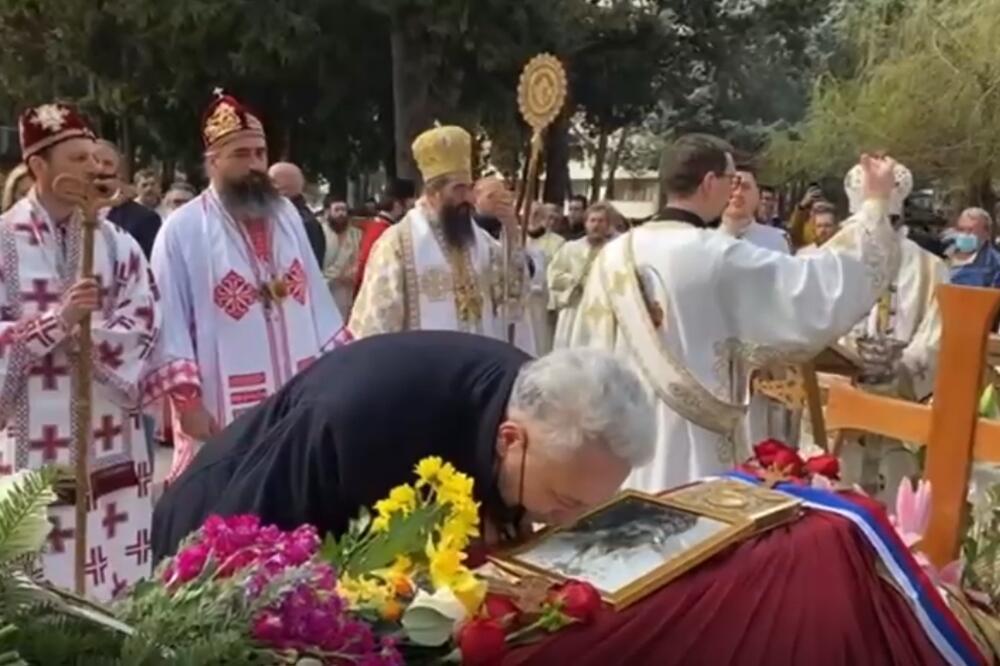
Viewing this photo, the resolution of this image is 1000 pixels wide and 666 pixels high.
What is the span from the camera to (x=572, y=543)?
245 centimetres

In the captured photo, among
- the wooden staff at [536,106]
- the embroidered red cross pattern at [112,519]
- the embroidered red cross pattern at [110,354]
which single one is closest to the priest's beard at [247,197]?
the embroidered red cross pattern at [110,354]

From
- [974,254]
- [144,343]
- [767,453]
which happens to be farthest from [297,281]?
[974,254]

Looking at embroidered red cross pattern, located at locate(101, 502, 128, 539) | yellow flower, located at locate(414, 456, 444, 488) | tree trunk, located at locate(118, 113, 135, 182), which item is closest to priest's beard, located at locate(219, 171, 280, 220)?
embroidered red cross pattern, located at locate(101, 502, 128, 539)

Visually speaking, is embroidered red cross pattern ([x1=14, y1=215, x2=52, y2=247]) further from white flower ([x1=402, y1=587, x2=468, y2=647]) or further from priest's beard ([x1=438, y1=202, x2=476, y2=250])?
white flower ([x1=402, y1=587, x2=468, y2=647])

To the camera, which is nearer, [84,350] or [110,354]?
[84,350]

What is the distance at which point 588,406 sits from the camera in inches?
100

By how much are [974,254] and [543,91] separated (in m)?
5.37

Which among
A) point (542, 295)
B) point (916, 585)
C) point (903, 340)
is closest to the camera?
point (916, 585)

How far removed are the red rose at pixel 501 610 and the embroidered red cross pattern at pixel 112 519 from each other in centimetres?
270

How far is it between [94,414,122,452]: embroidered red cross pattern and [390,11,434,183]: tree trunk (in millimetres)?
13517

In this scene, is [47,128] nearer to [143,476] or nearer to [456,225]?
→ [143,476]

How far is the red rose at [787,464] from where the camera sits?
2.81 meters

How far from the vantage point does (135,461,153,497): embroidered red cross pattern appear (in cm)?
479

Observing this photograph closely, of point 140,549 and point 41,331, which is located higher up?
point 41,331
